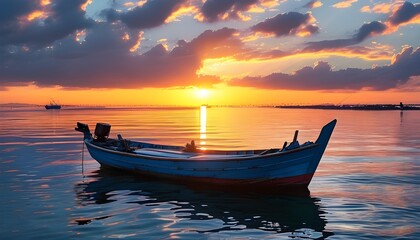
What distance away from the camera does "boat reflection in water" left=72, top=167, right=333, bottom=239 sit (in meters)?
13.1

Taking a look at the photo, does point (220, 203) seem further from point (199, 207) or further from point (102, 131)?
point (102, 131)

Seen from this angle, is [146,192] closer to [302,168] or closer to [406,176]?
[302,168]

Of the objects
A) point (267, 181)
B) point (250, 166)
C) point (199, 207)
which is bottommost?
point (199, 207)

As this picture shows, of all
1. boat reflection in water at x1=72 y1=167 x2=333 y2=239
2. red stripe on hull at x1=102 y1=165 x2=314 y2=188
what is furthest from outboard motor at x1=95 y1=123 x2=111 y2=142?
red stripe on hull at x1=102 y1=165 x2=314 y2=188

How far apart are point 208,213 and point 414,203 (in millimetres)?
8264

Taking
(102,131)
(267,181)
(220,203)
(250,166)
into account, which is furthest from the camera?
(102,131)

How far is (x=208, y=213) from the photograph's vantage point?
14562mm

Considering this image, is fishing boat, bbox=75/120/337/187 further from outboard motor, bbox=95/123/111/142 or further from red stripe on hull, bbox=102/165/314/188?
outboard motor, bbox=95/123/111/142

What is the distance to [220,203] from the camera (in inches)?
629

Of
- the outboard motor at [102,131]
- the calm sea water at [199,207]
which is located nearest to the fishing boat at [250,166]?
the calm sea water at [199,207]

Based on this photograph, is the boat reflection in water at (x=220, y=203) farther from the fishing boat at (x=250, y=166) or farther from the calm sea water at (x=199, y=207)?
the fishing boat at (x=250, y=166)

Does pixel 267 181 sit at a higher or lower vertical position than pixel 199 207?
higher

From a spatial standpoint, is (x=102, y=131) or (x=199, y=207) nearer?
(x=199, y=207)

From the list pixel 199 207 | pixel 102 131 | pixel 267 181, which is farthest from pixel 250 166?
pixel 102 131
